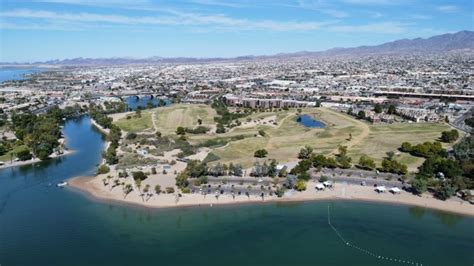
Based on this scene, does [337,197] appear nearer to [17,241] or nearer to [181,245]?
[181,245]

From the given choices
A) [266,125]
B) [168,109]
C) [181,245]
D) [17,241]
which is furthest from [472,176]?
[168,109]

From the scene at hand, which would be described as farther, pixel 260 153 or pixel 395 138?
pixel 395 138

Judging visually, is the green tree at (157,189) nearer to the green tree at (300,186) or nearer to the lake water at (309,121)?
the green tree at (300,186)

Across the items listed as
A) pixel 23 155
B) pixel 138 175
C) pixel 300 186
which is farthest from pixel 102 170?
pixel 300 186

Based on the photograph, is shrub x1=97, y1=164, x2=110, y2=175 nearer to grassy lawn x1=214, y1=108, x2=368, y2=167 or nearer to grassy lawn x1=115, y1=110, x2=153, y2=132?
grassy lawn x1=214, y1=108, x2=368, y2=167

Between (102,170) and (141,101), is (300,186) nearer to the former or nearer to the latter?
(102,170)

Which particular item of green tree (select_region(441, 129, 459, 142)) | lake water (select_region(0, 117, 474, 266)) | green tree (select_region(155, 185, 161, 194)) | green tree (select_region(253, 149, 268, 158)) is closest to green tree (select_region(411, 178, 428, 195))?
lake water (select_region(0, 117, 474, 266))

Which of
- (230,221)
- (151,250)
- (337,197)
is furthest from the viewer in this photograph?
(337,197)
